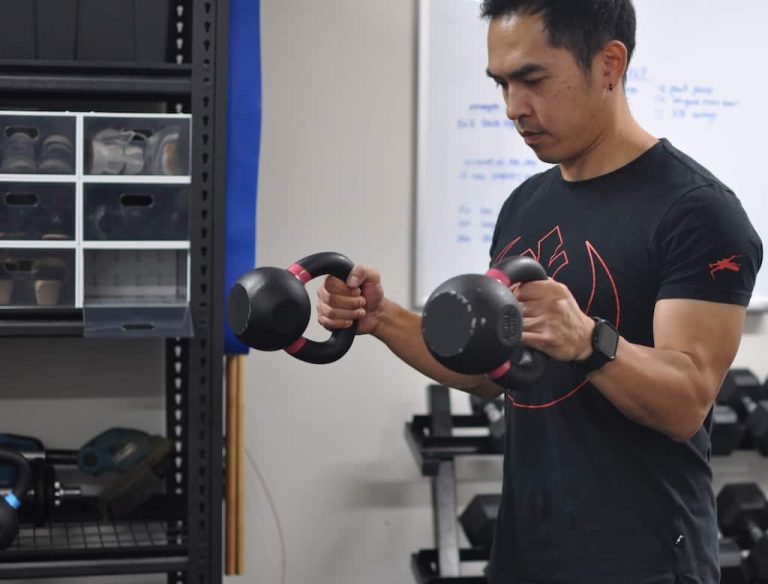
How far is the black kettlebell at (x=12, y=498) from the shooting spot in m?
1.70

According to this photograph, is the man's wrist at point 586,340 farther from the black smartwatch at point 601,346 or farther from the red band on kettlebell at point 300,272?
the red band on kettlebell at point 300,272

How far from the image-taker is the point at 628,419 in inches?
46.3

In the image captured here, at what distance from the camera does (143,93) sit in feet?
5.82

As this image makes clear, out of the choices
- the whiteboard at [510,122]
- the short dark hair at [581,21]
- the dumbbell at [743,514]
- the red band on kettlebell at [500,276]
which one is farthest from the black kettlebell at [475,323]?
the dumbbell at [743,514]

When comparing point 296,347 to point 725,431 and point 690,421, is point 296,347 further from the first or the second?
point 725,431

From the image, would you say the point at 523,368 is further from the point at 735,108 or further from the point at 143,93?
the point at 735,108

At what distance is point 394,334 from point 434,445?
89 centimetres

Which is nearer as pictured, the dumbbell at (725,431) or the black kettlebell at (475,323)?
the black kettlebell at (475,323)

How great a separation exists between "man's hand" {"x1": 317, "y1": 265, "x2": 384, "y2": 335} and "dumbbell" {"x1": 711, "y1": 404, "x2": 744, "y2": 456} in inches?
47.7

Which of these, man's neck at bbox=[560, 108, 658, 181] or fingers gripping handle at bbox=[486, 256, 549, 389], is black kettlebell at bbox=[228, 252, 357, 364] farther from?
man's neck at bbox=[560, 108, 658, 181]

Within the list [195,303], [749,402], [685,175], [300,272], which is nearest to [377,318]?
[300,272]

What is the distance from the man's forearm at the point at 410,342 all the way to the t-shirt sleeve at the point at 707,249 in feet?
1.09

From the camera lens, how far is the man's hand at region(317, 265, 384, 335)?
50.0 inches

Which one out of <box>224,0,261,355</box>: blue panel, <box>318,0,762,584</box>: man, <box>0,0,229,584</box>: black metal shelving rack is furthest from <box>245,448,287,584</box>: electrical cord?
<box>318,0,762,584</box>: man
